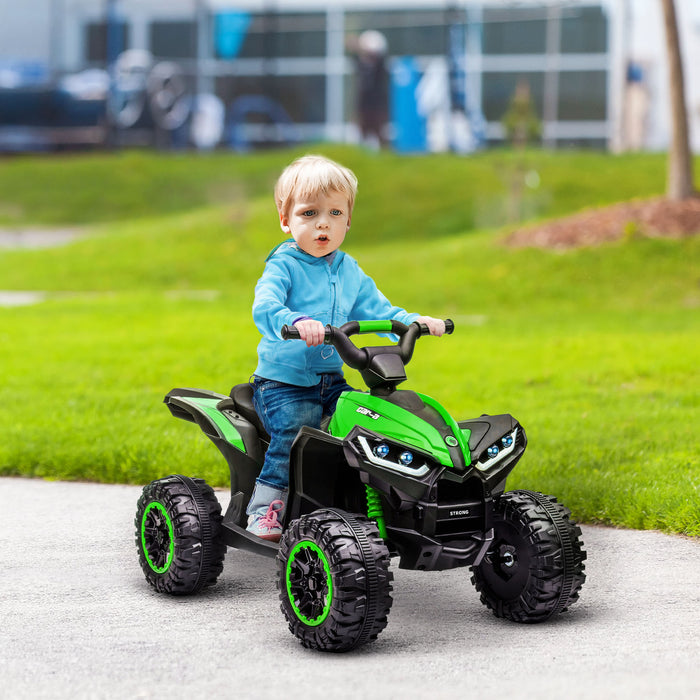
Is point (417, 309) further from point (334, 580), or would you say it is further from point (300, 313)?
point (334, 580)

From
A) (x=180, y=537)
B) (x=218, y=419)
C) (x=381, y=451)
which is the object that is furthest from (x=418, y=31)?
(x=381, y=451)

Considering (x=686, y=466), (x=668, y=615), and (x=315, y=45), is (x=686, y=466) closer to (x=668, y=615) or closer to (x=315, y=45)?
(x=668, y=615)

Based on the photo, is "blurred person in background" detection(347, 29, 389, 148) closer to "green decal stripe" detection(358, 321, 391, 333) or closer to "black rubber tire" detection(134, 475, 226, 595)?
"black rubber tire" detection(134, 475, 226, 595)

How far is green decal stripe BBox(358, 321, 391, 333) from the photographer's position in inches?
160

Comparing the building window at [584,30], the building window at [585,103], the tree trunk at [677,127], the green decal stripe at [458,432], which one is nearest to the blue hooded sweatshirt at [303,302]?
the green decal stripe at [458,432]

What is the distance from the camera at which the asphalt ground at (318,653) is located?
139 inches

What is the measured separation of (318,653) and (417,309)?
33.3ft

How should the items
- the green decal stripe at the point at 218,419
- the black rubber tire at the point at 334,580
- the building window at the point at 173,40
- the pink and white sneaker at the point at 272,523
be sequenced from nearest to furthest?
1. the black rubber tire at the point at 334,580
2. the pink and white sneaker at the point at 272,523
3. the green decal stripe at the point at 218,419
4. the building window at the point at 173,40

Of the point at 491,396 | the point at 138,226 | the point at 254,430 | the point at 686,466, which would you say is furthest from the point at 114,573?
the point at 138,226

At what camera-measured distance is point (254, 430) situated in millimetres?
4566

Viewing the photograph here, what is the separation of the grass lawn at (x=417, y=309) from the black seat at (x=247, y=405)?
1896mm

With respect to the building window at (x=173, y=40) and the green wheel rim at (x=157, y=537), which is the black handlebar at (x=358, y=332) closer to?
the green wheel rim at (x=157, y=537)

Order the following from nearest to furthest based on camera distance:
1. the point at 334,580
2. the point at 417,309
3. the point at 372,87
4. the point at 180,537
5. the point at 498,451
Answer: the point at 334,580, the point at 498,451, the point at 180,537, the point at 417,309, the point at 372,87

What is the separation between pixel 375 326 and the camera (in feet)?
13.5
